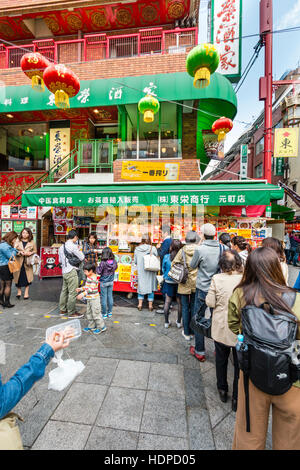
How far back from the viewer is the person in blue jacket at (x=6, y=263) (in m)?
5.34

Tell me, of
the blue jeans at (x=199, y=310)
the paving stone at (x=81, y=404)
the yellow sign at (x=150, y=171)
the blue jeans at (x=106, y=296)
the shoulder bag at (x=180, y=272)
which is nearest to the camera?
the paving stone at (x=81, y=404)

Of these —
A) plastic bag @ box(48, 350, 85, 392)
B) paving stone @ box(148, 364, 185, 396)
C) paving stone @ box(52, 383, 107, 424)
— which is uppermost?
plastic bag @ box(48, 350, 85, 392)

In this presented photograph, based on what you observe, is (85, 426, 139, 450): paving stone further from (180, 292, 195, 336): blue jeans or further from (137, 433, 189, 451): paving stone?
(180, 292, 195, 336): blue jeans

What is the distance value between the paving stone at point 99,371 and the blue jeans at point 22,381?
1.89 meters

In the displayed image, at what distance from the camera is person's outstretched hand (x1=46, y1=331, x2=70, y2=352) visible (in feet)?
5.33

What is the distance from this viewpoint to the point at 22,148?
12602 mm

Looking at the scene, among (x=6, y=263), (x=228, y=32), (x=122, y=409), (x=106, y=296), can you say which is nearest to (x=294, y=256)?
(x=228, y=32)

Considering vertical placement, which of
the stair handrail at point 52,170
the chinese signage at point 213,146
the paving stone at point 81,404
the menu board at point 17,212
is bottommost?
the paving stone at point 81,404

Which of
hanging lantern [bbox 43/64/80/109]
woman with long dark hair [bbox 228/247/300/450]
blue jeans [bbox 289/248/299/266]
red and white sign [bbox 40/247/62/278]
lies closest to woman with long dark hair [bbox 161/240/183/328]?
woman with long dark hair [bbox 228/247/300/450]

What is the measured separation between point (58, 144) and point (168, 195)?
26.2 ft

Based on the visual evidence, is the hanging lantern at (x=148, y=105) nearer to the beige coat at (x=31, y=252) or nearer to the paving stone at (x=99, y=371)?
the beige coat at (x=31, y=252)

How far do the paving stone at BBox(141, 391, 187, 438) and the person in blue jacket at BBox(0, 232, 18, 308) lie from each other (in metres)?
4.67

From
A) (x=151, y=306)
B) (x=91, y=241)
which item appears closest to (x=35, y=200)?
(x=91, y=241)

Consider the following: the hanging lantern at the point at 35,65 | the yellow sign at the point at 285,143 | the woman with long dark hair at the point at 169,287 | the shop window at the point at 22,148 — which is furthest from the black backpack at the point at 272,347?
the shop window at the point at 22,148
